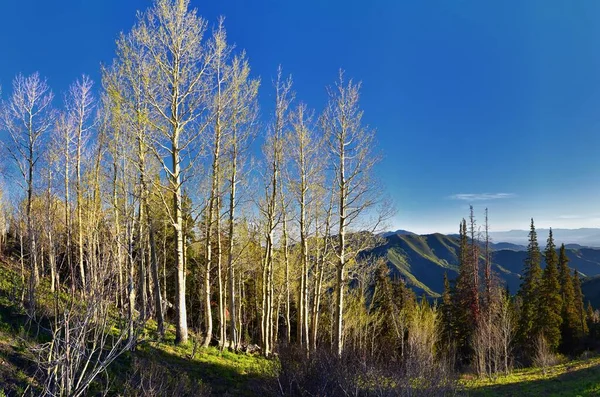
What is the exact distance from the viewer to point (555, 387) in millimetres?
15422

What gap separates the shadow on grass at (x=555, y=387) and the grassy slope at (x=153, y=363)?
315 inches

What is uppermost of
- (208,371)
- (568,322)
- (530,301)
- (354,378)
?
(354,378)

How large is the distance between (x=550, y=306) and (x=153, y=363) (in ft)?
124

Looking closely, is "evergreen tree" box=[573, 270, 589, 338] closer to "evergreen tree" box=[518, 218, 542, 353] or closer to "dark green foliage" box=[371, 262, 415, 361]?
"evergreen tree" box=[518, 218, 542, 353]

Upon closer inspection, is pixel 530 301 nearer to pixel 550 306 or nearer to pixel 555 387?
pixel 550 306

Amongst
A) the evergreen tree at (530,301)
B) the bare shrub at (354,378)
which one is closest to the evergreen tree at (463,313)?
the evergreen tree at (530,301)

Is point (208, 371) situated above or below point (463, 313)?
above

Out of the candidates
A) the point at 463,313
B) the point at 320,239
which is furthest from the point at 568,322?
the point at 320,239

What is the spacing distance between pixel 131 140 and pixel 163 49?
318cm

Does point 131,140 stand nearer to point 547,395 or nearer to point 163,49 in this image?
point 163,49

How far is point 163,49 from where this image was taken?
1138cm

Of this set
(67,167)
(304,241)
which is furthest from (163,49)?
(67,167)

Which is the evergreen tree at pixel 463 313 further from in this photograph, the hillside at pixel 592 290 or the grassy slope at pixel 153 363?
the hillside at pixel 592 290

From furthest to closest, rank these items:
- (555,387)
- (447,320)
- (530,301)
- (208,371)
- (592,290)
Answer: (592,290) < (447,320) < (530,301) < (555,387) < (208,371)
